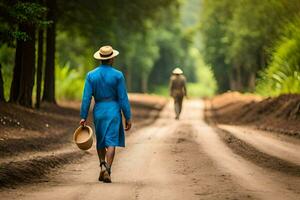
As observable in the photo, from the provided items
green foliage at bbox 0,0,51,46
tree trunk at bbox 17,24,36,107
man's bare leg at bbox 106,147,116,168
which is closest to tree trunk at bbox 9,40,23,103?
tree trunk at bbox 17,24,36,107

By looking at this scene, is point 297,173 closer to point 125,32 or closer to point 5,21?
point 5,21

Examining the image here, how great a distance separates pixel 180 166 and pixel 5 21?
10.2m

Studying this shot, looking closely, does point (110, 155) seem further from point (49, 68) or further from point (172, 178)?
point (49, 68)

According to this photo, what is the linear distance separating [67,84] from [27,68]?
1205 cm

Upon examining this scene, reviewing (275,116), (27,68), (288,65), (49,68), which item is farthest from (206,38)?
(27,68)

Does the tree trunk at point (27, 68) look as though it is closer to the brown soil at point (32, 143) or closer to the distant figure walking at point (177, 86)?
the brown soil at point (32, 143)

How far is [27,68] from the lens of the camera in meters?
24.8

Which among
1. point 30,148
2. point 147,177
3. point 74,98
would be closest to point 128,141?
point 30,148

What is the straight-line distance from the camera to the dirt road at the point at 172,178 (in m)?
9.65

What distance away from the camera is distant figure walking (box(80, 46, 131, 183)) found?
37.5 feet

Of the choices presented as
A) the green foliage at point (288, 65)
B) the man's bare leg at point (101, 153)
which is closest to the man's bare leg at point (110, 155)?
the man's bare leg at point (101, 153)

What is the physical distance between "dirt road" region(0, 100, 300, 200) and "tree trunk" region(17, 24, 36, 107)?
28.0 ft

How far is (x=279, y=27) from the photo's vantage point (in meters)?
43.5

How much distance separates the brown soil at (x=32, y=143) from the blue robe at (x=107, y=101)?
53.2 inches
